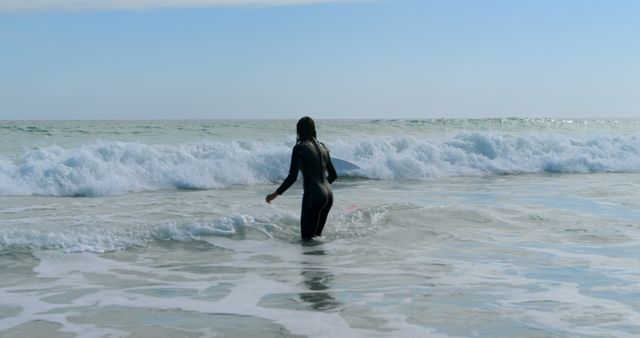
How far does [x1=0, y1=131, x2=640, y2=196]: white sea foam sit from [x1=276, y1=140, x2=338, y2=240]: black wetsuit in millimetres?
7969

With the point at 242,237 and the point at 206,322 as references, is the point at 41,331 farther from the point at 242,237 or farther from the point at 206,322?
the point at 242,237

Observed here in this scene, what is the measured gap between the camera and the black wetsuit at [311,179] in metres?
8.88

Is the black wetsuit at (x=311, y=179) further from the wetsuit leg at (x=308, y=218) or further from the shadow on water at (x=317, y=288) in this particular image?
the shadow on water at (x=317, y=288)

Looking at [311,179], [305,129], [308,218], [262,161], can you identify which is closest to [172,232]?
[308,218]

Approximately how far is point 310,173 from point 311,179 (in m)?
0.08

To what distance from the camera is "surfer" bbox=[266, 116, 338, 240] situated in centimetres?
888

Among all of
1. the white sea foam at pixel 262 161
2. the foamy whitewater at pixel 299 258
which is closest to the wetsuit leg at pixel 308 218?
the foamy whitewater at pixel 299 258

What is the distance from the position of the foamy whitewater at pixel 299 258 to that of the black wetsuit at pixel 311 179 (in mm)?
385

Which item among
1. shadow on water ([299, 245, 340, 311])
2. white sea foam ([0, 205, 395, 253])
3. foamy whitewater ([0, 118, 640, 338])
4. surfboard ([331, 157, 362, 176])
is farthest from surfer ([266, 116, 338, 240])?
surfboard ([331, 157, 362, 176])

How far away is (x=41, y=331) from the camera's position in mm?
5129

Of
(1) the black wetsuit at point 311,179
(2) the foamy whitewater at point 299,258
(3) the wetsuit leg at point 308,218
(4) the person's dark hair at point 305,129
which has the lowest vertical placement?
(2) the foamy whitewater at point 299,258

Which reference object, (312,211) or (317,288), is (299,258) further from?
(317,288)

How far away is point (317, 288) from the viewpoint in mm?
6426

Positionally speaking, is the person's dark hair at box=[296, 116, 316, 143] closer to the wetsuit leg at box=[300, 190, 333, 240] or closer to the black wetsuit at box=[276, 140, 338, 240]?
the black wetsuit at box=[276, 140, 338, 240]
